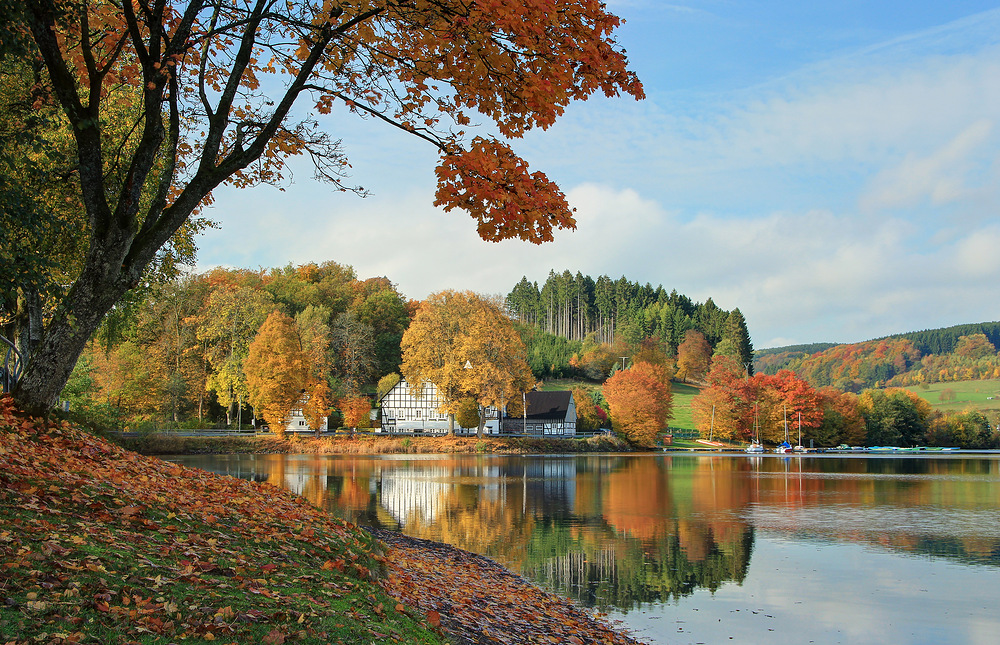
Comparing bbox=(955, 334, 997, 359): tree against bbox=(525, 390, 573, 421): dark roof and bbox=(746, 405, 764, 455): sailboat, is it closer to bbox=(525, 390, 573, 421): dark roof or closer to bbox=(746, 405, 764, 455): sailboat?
bbox=(746, 405, 764, 455): sailboat

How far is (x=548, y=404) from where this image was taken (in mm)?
82312

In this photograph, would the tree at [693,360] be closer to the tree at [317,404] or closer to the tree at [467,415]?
the tree at [467,415]

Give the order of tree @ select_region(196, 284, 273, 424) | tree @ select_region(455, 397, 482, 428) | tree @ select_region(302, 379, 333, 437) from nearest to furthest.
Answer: tree @ select_region(196, 284, 273, 424) → tree @ select_region(302, 379, 333, 437) → tree @ select_region(455, 397, 482, 428)

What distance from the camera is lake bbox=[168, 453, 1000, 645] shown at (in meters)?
12.9

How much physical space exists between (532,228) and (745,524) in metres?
19.4

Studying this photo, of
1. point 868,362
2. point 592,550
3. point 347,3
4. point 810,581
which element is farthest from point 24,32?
point 868,362

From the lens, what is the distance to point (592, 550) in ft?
59.0

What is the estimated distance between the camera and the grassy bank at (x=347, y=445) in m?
52.5

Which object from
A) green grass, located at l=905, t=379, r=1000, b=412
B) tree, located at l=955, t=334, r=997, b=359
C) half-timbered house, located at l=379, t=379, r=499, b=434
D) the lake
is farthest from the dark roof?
tree, located at l=955, t=334, r=997, b=359

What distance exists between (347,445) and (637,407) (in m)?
33.6

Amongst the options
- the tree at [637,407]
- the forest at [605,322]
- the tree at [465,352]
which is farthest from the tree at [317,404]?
Result: the forest at [605,322]

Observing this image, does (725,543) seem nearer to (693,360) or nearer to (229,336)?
(229,336)

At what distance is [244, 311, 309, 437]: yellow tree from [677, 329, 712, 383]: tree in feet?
296

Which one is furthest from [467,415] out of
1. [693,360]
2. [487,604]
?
[693,360]
